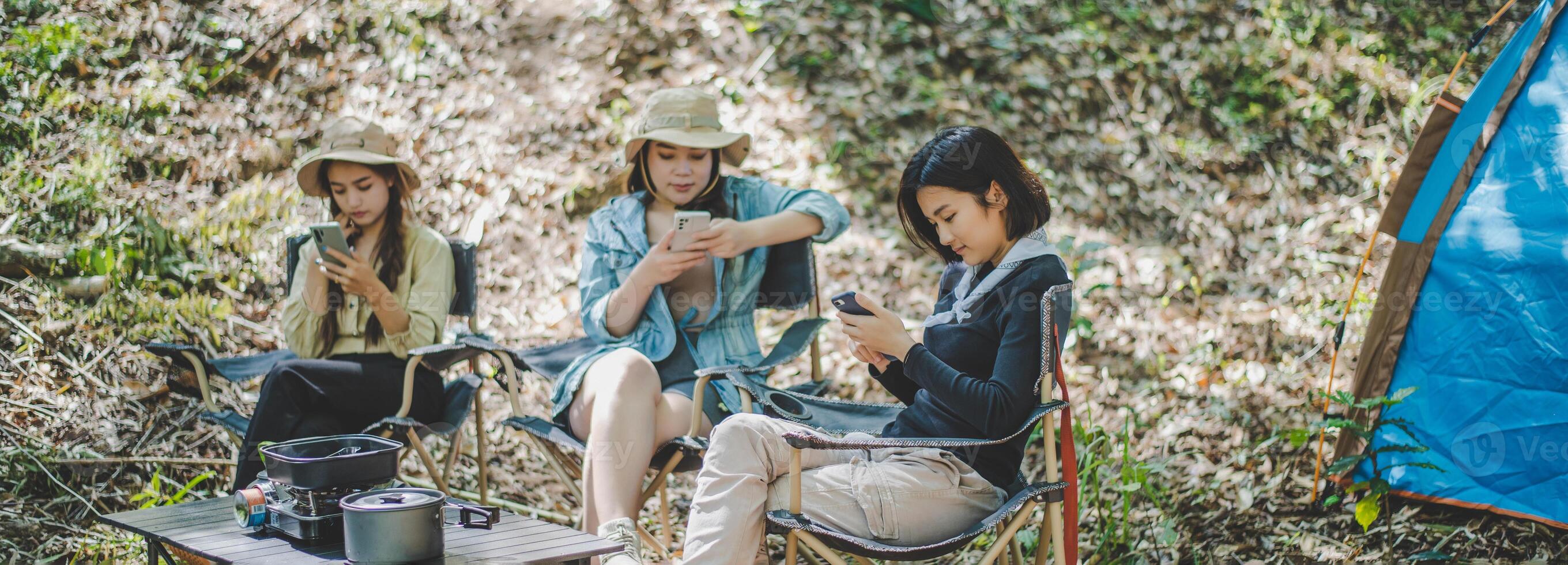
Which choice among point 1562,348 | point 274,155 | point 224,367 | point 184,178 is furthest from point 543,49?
point 1562,348

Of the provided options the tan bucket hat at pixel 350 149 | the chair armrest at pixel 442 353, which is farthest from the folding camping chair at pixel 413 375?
the tan bucket hat at pixel 350 149

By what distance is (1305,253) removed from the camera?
166 inches

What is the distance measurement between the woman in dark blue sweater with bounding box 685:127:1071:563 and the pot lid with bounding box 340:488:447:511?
446mm

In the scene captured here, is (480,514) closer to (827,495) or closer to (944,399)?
(827,495)

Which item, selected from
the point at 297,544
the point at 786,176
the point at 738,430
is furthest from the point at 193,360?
the point at 786,176

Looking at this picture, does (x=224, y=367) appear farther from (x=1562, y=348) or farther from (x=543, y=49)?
(x=1562, y=348)

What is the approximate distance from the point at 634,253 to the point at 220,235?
221cm

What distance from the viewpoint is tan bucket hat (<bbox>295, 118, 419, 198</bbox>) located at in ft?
9.45

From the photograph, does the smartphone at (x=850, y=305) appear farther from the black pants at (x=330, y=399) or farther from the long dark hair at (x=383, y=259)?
the long dark hair at (x=383, y=259)

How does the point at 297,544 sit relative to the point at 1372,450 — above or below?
above

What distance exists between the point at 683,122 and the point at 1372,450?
1963mm

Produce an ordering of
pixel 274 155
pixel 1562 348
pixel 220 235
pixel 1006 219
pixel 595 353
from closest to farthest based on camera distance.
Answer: pixel 1006 219, pixel 1562 348, pixel 595 353, pixel 220 235, pixel 274 155

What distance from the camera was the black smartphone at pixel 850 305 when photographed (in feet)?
6.88

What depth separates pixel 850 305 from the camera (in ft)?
6.91
